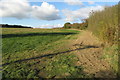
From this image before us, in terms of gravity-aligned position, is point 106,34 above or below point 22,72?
above

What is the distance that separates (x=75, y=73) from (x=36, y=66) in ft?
4.91

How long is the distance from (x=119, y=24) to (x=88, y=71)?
7.78 ft

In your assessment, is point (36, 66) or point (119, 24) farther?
point (119, 24)

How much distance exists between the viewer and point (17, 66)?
14.4 ft

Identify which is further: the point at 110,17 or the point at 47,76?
the point at 110,17

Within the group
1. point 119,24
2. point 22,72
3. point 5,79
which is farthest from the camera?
point 119,24

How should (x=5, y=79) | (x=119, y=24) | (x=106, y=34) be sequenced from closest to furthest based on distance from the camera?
1. (x=5, y=79)
2. (x=119, y=24)
3. (x=106, y=34)

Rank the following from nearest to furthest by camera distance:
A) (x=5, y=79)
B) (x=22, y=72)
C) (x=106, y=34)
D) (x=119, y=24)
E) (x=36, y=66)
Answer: (x=5, y=79) < (x=22, y=72) < (x=36, y=66) < (x=119, y=24) < (x=106, y=34)

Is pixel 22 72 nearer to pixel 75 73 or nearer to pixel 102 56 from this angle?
pixel 75 73

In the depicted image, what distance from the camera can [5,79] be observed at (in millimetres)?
3443

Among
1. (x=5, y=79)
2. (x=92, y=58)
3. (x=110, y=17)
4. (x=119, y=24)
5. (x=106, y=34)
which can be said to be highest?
(x=110, y=17)

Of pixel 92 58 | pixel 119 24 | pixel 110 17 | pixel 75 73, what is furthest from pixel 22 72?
pixel 110 17

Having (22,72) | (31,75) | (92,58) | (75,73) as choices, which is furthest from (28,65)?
(92,58)

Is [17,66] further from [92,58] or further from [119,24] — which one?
[119,24]
